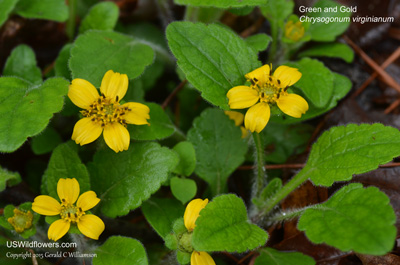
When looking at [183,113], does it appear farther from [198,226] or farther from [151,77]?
[198,226]

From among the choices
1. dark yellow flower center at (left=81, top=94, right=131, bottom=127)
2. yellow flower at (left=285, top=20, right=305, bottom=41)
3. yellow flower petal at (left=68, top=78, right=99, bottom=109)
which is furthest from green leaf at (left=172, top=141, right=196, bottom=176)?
yellow flower at (left=285, top=20, right=305, bottom=41)

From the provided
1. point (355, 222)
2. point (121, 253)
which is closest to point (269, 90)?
point (355, 222)

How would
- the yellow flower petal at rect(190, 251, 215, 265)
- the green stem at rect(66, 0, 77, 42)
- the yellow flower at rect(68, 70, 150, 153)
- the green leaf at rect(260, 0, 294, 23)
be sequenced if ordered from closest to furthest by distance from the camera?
the yellow flower petal at rect(190, 251, 215, 265) → the yellow flower at rect(68, 70, 150, 153) → the green leaf at rect(260, 0, 294, 23) → the green stem at rect(66, 0, 77, 42)

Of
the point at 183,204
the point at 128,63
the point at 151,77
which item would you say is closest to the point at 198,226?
the point at 183,204

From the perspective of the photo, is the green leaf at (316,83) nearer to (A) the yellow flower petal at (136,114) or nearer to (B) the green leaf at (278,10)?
(B) the green leaf at (278,10)

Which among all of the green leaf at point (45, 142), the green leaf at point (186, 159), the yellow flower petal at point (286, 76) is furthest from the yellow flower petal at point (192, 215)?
the green leaf at point (45, 142)

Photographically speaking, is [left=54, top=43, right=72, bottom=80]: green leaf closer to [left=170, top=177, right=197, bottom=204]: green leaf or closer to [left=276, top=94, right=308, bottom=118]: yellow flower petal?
[left=170, top=177, right=197, bottom=204]: green leaf
